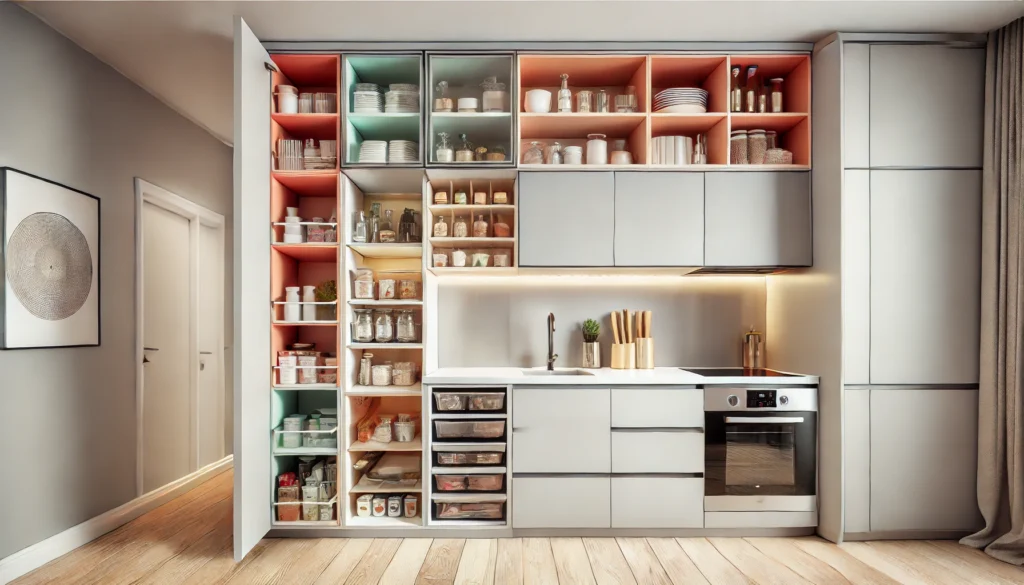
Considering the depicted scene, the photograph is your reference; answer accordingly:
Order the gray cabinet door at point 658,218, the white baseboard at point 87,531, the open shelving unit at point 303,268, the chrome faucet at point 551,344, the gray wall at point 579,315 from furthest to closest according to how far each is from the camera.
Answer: the gray wall at point 579,315
the chrome faucet at point 551,344
the gray cabinet door at point 658,218
the open shelving unit at point 303,268
the white baseboard at point 87,531

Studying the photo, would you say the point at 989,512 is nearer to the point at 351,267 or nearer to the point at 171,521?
the point at 351,267

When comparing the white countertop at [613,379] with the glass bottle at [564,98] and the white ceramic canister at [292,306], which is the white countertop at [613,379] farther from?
the glass bottle at [564,98]

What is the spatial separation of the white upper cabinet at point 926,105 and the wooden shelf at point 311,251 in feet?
9.47

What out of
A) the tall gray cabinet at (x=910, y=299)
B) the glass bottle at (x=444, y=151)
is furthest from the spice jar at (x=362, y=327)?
the tall gray cabinet at (x=910, y=299)

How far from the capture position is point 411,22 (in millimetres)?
2857

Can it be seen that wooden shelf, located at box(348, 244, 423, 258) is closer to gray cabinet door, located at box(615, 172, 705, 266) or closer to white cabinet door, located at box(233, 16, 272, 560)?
white cabinet door, located at box(233, 16, 272, 560)

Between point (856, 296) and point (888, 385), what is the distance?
1.59 feet

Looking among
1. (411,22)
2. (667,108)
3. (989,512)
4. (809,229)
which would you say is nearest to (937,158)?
(809,229)

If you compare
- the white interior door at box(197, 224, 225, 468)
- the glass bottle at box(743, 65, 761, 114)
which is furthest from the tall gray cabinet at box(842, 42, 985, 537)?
the white interior door at box(197, 224, 225, 468)

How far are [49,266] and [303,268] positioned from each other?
1202 millimetres

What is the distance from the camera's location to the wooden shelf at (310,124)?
3045 millimetres

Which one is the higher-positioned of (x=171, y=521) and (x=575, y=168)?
(x=575, y=168)

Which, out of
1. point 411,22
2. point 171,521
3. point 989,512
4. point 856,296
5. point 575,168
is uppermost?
point 411,22

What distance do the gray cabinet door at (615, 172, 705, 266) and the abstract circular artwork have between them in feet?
9.27
